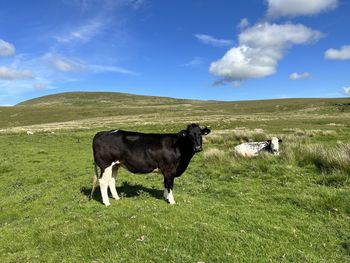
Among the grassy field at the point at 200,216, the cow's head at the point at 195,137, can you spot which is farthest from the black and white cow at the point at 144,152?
the grassy field at the point at 200,216

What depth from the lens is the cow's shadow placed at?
480 inches

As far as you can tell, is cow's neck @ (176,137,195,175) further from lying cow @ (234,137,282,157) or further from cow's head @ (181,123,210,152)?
lying cow @ (234,137,282,157)

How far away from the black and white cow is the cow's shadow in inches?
33.0

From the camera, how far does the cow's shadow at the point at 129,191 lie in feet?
40.0

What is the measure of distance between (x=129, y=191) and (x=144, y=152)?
2461mm

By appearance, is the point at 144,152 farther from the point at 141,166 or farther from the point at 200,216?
the point at 200,216

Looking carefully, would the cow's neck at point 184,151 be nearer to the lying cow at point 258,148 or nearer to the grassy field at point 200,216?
the grassy field at point 200,216

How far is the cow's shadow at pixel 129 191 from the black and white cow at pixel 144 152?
838mm

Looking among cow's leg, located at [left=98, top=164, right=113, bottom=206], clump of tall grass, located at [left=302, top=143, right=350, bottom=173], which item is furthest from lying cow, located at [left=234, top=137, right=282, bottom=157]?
cow's leg, located at [left=98, top=164, right=113, bottom=206]

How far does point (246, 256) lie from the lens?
6.86 m

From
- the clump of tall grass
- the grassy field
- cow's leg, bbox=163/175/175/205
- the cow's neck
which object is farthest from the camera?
the clump of tall grass

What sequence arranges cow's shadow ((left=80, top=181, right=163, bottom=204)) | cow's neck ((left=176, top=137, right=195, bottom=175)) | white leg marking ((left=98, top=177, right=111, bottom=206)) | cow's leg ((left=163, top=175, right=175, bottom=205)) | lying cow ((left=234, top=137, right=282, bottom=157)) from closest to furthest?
cow's leg ((left=163, top=175, right=175, bottom=205)), white leg marking ((left=98, top=177, right=111, bottom=206)), cow's neck ((left=176, top=137, right=195, bottom=175)), cow's shadow ((left=80, top=181, right=163, bottom=204)), lying cow ((left=234, top=137, right=282, bottom=157))

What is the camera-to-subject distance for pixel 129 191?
42.8 feet

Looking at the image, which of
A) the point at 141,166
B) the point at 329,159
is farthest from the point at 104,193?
the point at 329,159
